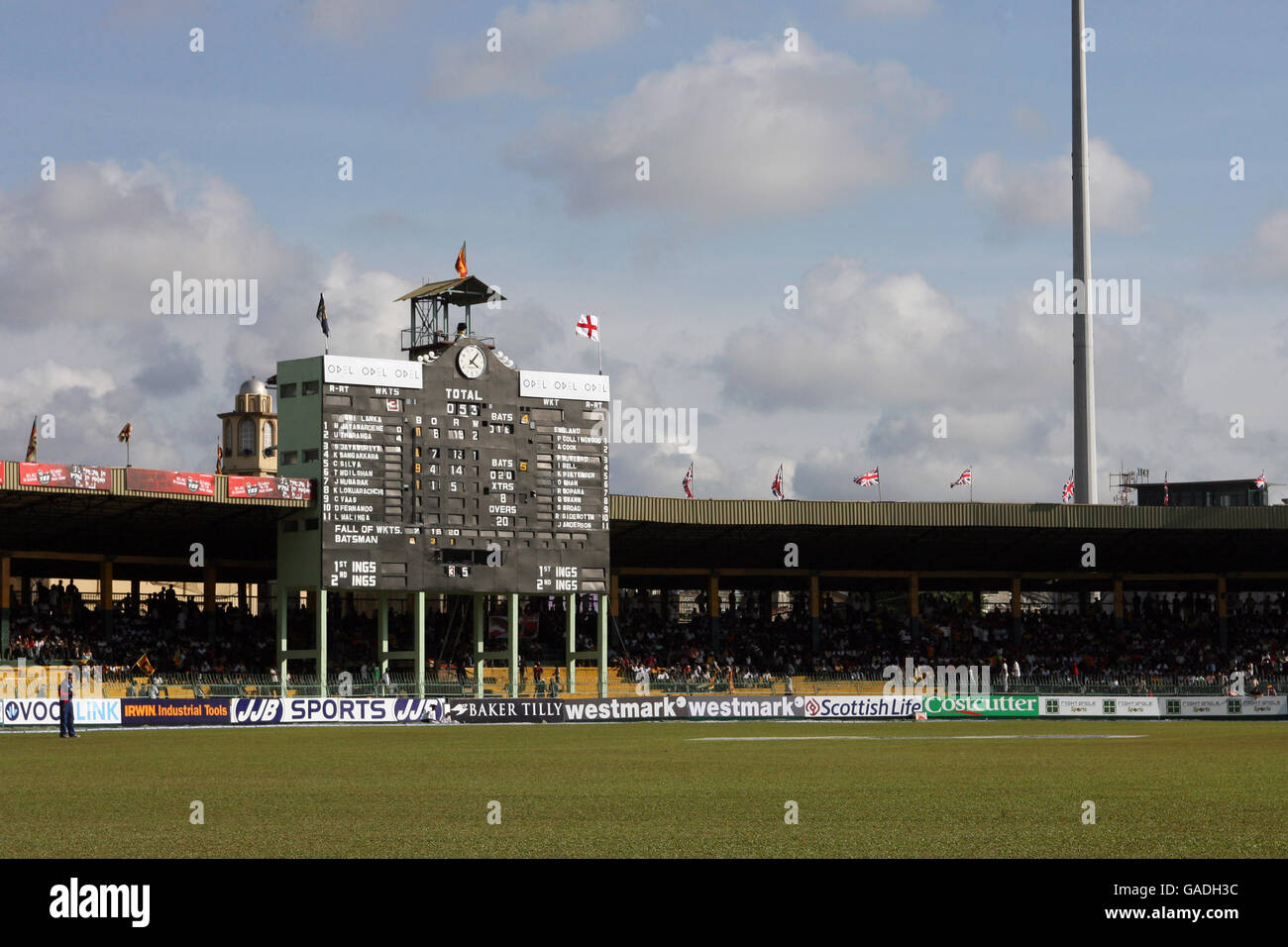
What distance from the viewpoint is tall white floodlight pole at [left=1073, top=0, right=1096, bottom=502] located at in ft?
265

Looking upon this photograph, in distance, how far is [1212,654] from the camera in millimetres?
80250

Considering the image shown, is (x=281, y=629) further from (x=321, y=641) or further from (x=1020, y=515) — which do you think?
(x=1020, y=515)

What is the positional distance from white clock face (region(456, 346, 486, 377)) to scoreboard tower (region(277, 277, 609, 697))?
0.05 meters

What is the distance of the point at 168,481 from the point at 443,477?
10990 mm

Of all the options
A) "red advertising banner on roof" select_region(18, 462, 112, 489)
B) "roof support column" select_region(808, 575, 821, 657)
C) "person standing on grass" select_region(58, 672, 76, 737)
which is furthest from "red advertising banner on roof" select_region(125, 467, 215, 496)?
"roof support column" select_region(808, 575, 821, 657)

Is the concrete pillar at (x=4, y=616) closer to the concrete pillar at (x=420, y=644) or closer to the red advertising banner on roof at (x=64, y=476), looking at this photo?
the red advertising banner on roof at (x=64, y=476)

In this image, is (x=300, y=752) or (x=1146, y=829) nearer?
(x=1146, y=829)

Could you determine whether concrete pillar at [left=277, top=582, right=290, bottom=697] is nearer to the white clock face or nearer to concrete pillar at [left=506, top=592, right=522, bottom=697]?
concrete pillar at [left=506, top=592, right=522, bottom=697]

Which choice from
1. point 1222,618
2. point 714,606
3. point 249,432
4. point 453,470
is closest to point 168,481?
point 453,470
